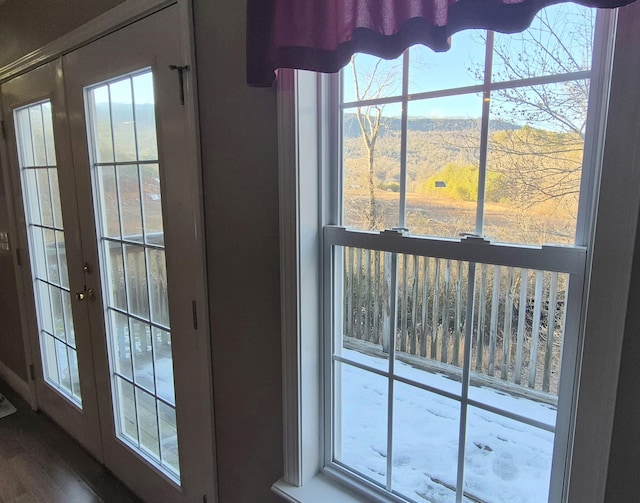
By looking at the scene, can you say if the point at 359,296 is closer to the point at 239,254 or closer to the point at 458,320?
the point at 458,320

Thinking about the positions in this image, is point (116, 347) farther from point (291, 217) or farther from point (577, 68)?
point (577, 68)

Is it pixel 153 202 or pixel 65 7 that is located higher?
pixel 65 7

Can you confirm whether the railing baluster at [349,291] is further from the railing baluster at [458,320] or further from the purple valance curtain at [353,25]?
the purple valance curtain at [353,25]

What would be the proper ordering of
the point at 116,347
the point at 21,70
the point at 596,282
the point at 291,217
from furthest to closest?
the point at 21,70, the point at 116,347, the point at 291,217, the point at 596,282

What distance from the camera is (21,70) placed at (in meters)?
2.10

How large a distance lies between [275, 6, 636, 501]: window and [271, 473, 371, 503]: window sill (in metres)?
0.01

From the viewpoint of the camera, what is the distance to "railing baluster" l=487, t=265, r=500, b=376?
90 centimetres

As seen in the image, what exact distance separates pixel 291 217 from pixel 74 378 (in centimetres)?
195

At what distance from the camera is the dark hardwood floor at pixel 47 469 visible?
1.92 m

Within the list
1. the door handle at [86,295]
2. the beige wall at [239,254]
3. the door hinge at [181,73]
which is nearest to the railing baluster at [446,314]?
the beige wall at [239,254]

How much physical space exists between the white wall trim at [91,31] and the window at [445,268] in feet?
2.36

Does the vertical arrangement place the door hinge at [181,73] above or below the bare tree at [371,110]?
above

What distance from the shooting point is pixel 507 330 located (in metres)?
0.90

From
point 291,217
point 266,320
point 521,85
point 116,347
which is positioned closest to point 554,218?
Result: point 521,85
